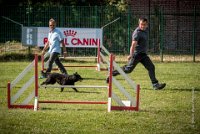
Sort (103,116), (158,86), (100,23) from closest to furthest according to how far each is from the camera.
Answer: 1. (103,116)
2. (158,86)
3. (100,23)

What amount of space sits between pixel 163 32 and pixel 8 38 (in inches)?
303

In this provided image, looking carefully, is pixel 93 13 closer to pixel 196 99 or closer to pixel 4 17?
pixel 4 17

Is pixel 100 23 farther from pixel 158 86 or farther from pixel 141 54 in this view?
pixel 158 86

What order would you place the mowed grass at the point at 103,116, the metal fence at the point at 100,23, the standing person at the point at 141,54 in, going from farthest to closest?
1. the metal fence at the point at 100,23
2. the standing person at the point at 141,54
3. the mowed grass at the point at 103,116

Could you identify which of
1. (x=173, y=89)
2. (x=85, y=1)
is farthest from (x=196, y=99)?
(x=85, y=1)

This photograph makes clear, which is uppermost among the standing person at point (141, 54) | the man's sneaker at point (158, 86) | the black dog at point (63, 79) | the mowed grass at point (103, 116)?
the standing person at point (141, 54)

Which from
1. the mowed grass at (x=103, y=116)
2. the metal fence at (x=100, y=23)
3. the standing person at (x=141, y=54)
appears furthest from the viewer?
the metal fence at (x=100, y=23)

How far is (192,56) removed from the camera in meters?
25.7

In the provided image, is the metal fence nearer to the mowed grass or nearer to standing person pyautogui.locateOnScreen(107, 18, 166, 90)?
standing person pyautogui.locateOnScreen(107, 18, 166, 90)

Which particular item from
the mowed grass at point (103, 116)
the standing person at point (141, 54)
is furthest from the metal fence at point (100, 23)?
the mowed grass at point (103, 116)

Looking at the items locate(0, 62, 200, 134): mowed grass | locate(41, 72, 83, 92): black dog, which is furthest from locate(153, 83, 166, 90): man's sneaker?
locate(41, 72, 83, 92): black dog

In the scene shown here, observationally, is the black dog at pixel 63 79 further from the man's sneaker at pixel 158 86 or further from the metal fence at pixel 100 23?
the metal fence at pixel 100 23

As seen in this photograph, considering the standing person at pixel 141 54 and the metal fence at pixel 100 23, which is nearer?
the standing person at pixel 141 54

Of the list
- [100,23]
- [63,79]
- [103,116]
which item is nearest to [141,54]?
[63,79]
